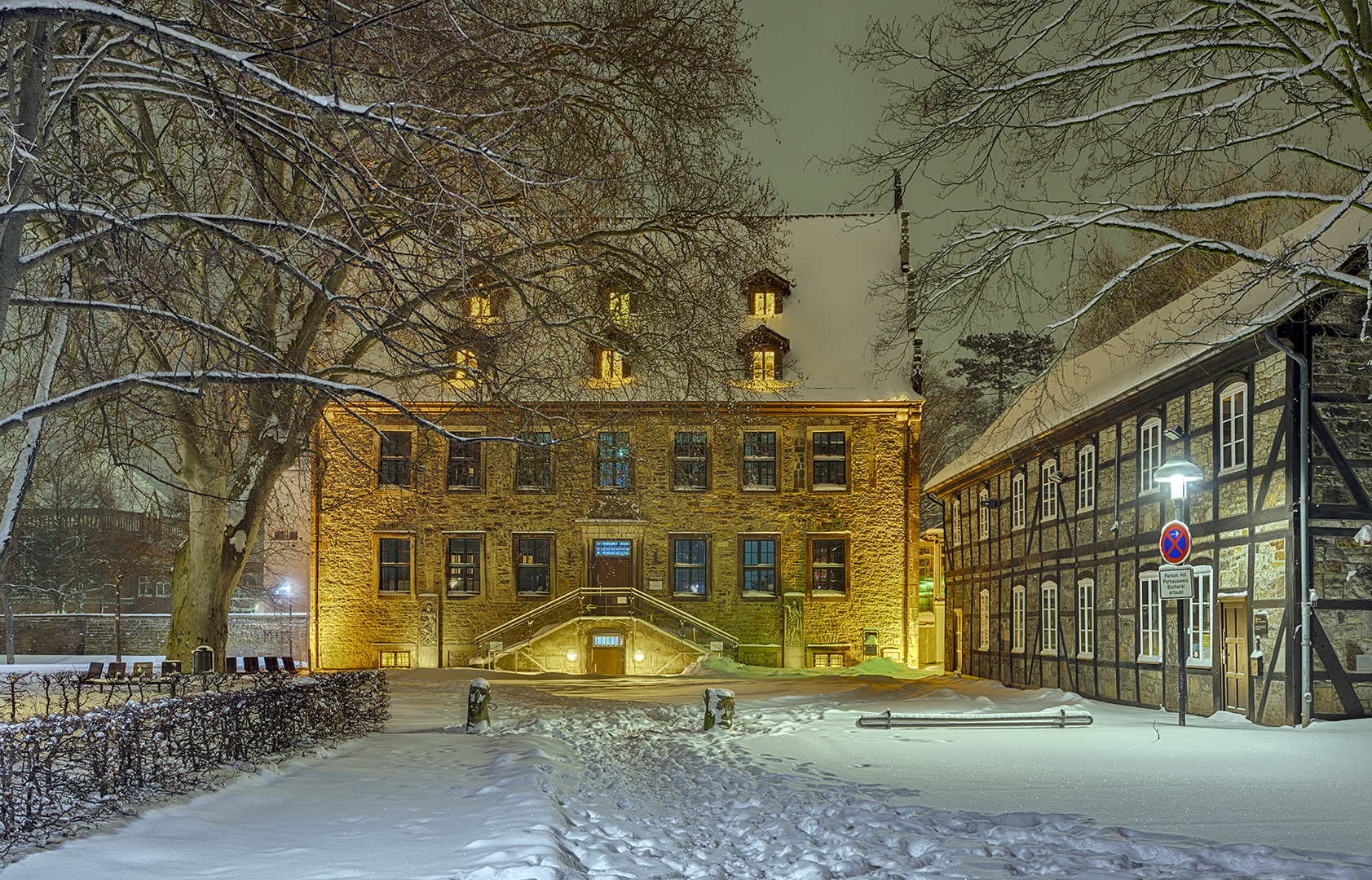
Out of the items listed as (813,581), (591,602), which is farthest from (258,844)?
(813,581)

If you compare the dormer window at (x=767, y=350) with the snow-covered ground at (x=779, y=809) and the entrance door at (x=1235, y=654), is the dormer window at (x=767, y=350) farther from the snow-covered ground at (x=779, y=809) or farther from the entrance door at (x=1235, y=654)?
the snow-covered ground at (x=779, y=809)

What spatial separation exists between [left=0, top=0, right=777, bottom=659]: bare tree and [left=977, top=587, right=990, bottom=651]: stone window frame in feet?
43.2

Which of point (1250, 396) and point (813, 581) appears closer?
point (1250, 396)

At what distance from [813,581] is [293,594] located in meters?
33.1

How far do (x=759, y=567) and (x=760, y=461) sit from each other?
333 centimetres

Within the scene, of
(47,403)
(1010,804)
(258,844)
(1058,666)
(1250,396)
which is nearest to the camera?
(258,844)

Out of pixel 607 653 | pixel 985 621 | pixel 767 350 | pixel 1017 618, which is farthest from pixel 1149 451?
pixel 607 653

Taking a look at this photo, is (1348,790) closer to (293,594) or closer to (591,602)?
(591,602)

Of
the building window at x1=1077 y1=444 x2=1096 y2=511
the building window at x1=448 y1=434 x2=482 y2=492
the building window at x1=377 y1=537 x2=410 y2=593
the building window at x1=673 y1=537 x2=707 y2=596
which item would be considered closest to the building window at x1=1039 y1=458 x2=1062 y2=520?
the building window at x1=1077 y1=444 x2=1096 y2=511

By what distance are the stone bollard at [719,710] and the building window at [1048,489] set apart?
1107cm

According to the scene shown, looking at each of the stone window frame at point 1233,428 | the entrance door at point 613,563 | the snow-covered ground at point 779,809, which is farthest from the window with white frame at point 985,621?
Result: the snow-covered ground at point 779,809

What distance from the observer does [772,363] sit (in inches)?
1431

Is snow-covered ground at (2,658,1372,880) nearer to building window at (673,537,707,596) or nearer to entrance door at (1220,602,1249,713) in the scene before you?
entrance door at (1220,602,1249,713)

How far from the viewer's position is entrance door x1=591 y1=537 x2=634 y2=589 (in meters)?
36.0
